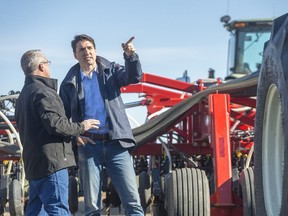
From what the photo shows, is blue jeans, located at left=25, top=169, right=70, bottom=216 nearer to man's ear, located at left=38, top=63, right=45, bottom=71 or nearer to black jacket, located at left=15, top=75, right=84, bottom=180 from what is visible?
black jacket, located at left=15, top=75, right=84, bottom=180

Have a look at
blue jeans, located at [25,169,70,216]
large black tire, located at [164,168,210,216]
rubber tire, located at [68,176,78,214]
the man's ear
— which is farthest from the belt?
rubber tire, located at [68,176,78,214]

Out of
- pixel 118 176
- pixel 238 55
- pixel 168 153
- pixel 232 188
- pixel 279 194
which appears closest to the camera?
pixel 279 194

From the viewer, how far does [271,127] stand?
12.2 feet

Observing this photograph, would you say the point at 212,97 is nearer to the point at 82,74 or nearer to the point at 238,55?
the point at 82,74

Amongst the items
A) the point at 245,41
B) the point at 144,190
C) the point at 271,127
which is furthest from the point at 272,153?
the point at 245,41

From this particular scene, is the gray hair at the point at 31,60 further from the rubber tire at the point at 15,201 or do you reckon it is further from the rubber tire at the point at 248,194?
the rubber tire at the point at 15,201

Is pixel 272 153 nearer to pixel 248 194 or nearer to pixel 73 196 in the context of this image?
pixel 248 194

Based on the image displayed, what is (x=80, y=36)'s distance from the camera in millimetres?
4543

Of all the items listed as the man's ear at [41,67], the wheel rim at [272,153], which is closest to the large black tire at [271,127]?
the wheel rim at [272,153]

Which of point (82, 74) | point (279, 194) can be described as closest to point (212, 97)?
point (82, 74)

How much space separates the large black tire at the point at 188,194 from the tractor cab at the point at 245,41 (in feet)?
27.5

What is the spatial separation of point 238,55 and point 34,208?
9.46m

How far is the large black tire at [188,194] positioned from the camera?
4715mm

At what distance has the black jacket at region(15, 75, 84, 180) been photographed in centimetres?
410
